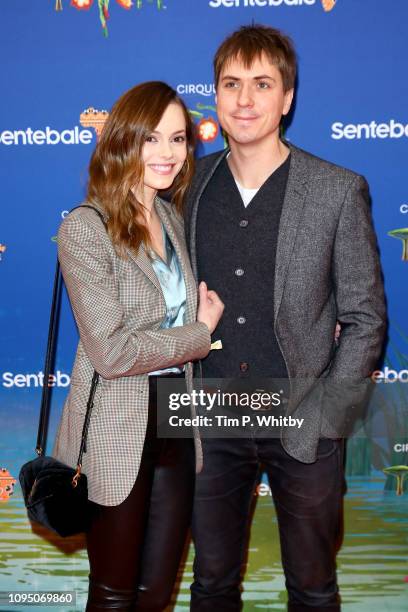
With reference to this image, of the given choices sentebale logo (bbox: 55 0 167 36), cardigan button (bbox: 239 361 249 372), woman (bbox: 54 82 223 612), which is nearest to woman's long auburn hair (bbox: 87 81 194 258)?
woman (bbox: 54 82 223 612)

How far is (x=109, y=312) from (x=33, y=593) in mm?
1885

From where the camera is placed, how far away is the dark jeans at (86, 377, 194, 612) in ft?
7.26

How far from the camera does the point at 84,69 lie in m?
3.13

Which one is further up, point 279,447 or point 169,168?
point 169,168

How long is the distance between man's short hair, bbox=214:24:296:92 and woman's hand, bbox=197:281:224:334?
29.8 inches

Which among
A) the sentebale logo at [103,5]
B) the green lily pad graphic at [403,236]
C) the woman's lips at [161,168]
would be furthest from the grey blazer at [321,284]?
the sentebale logo at [103,5]

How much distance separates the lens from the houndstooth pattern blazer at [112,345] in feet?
7.14

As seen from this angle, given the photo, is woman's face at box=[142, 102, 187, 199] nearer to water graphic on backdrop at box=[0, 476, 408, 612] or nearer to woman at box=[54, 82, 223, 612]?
woman at box=[54, 82, 223, 612]

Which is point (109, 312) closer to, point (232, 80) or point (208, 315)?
point (208, 315)

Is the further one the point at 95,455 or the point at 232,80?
the point at 232,80

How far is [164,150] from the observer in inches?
91.3

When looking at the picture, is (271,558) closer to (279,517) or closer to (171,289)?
(279,517)

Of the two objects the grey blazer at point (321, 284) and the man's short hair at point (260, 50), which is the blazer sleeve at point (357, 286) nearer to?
the grey blazer at point (321, 284)

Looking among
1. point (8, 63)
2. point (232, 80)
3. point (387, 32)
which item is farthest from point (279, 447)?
point (8, 63)
